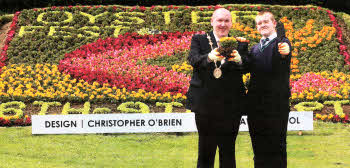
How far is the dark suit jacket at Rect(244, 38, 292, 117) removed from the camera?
437 cm

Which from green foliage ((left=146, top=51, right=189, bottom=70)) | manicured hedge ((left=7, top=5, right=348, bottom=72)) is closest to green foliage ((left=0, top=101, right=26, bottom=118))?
manicured hedge ((left=7, top=5, right=348, bottom=72))

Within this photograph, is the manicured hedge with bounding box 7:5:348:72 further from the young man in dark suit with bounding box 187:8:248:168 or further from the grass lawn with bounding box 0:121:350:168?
the young man in dark suit with bounding box 187:8:248:168

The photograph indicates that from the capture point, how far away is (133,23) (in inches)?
489

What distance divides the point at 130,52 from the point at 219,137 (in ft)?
22.0

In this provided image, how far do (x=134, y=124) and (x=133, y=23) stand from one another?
5.79 m

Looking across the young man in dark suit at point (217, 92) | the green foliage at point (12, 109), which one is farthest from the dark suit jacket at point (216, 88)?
the green foliage at point (12, 109)

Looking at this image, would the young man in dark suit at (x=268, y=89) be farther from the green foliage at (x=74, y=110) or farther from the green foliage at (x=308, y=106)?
the green foliage at (x=74, y=110)

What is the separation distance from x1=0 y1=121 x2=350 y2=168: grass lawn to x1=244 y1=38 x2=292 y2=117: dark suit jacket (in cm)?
157

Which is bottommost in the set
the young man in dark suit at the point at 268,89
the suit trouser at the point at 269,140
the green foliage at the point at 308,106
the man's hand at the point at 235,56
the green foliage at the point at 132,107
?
the green foliage at the point at 308,106

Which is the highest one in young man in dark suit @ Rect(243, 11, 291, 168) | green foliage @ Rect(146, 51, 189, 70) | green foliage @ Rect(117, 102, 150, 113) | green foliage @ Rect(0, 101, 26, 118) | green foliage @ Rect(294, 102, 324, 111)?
young man in dark suit @ Rect(243, 11, 291, 168)

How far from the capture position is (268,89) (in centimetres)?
439

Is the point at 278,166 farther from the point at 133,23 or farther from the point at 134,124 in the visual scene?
the point at 133,23

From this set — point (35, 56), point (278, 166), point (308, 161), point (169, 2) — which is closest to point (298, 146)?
point (308, 161)

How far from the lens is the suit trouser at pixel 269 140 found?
14.5 feet
